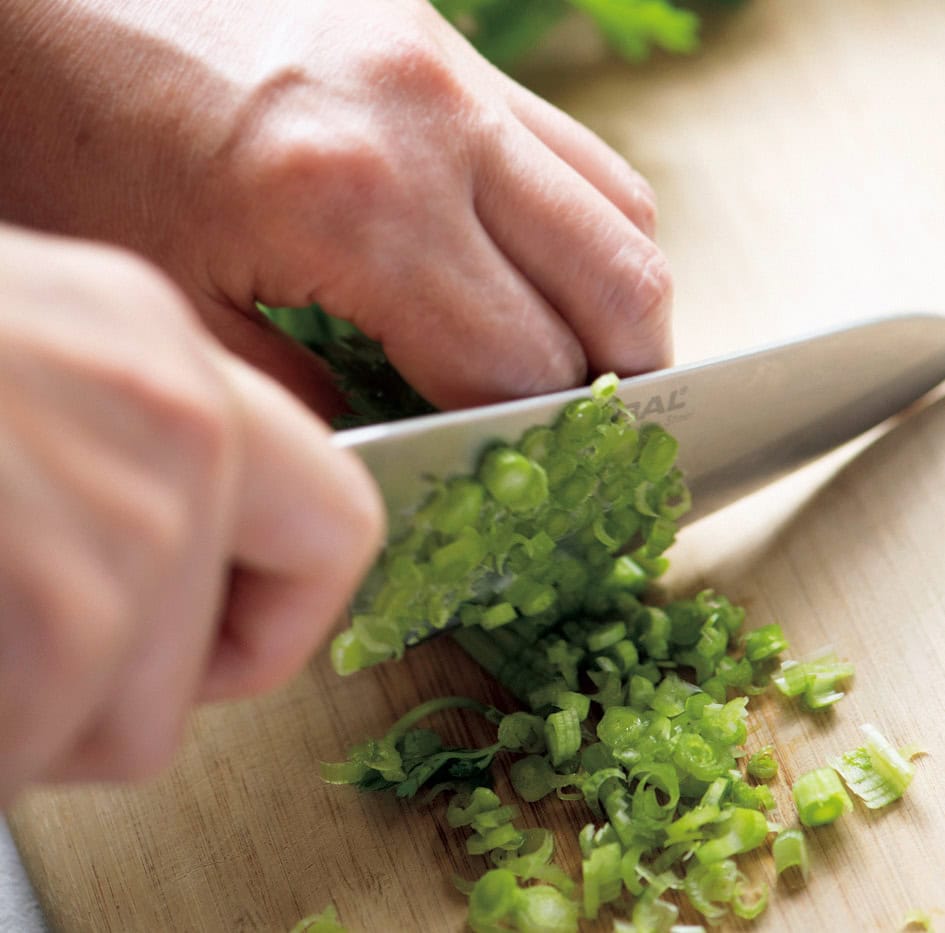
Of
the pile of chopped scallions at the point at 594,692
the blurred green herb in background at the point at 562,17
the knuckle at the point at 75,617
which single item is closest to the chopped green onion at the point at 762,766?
the pile of chopped scallions at the point at 594,692

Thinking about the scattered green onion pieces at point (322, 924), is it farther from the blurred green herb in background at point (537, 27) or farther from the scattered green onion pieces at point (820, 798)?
the blurred green herb in background at point (537, 27)

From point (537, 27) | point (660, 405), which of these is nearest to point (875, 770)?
point (660, 405)

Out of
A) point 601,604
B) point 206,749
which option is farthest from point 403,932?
point 601,604

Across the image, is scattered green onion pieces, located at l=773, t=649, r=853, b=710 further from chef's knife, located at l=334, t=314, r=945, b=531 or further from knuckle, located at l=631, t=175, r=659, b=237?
knuckle, located at l=631, t=175, r=659, b=237

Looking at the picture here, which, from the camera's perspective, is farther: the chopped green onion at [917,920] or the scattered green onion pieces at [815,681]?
the scattered green onion pieces at [815,681]

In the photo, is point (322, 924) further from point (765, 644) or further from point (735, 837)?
point (765, 644)

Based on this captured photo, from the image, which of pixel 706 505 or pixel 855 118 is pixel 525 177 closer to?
pixel 706 505
